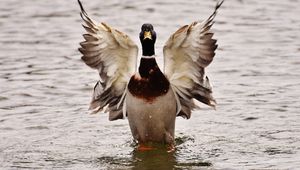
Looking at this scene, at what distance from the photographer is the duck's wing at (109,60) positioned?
966 cm

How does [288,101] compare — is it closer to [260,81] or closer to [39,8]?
[260,81]

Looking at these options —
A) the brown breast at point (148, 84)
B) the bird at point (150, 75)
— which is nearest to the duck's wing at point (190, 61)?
the bird at point (150, 75)

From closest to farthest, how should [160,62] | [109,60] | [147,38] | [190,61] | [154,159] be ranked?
[147,38]
[154,159]
[190,61]
[109,60]
[160,62]

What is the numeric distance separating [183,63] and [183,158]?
992 mm

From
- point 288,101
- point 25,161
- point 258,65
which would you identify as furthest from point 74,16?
point 25,161

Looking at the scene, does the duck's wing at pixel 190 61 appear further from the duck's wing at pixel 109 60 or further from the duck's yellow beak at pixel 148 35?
the duck's wing at pixel 109 60

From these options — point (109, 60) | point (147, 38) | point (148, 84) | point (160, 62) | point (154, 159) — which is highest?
point (147, 38)

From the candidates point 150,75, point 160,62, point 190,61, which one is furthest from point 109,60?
point 160,62

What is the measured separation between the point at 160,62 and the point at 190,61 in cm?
297

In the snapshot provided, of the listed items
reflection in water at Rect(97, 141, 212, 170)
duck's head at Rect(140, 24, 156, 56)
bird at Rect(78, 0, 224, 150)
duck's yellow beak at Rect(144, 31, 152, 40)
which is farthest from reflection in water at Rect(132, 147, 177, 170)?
duck's yellow beak at Rect(144, 31, 152, 40)

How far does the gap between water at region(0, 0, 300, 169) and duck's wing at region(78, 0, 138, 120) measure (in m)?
0.43

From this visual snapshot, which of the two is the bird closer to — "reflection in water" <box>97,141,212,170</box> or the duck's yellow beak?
the duck's yellow beak

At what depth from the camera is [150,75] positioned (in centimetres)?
951

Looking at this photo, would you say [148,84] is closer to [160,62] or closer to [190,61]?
[190,61]
